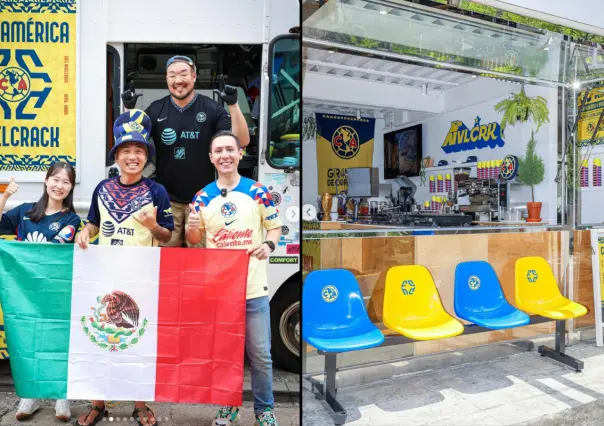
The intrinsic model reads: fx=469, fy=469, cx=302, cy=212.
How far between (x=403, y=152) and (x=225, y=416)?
3472mm

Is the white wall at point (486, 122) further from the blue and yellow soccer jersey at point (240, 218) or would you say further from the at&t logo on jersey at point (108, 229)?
the at&t logo on jersey at point (108, 229)

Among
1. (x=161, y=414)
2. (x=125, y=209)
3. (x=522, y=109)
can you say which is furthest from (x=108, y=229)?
(x=522, y=109)

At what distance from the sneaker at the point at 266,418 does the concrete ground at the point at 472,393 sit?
0.54 metres

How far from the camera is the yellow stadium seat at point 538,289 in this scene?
4.29 metres

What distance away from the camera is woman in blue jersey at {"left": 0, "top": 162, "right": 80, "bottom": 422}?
281 centimetres

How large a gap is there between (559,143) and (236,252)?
→ 12.8 ft

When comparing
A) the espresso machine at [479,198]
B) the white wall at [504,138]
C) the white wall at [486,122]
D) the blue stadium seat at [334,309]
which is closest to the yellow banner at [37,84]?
the blue stadium seat at [334,309]

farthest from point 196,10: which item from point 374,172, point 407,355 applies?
point 407,355

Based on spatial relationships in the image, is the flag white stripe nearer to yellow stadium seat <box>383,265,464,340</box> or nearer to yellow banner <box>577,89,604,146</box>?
yellow stadium seat <box>383,265,464,340</box>

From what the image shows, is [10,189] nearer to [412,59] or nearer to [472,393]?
[412,59]

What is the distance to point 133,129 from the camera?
9.05ft

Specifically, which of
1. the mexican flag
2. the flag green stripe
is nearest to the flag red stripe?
the mexican flag

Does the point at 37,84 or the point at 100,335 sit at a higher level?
the point at 37,84

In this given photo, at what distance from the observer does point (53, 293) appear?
2742mm
